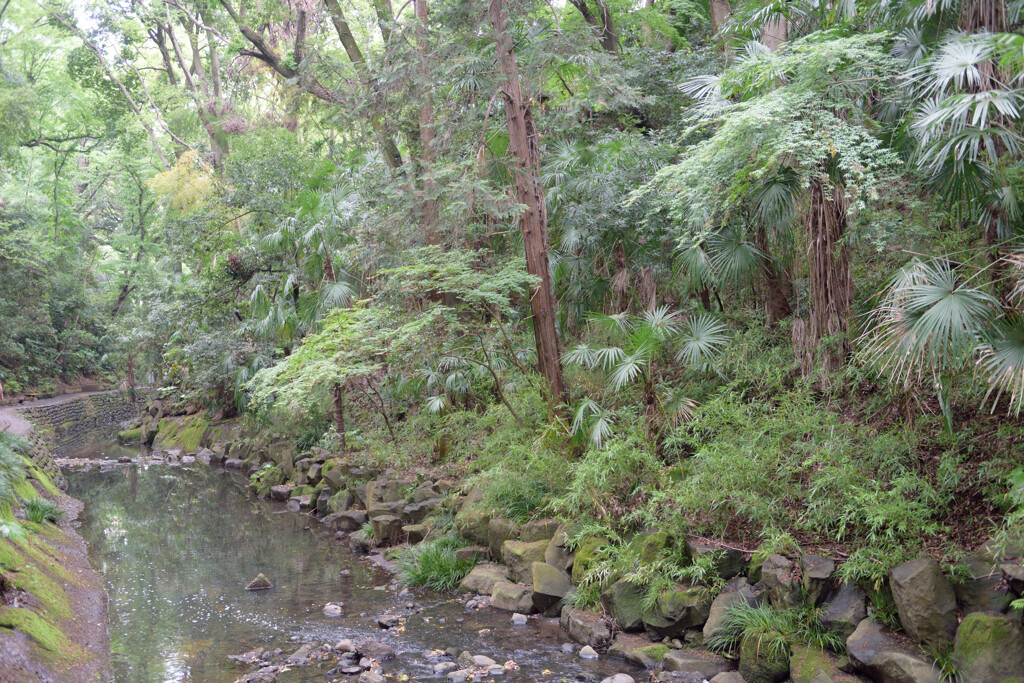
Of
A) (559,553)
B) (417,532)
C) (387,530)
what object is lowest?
(387,530)

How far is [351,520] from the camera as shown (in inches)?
471

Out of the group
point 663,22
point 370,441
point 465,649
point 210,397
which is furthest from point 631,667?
point 210,397

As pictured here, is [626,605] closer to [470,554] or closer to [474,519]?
[470,554]

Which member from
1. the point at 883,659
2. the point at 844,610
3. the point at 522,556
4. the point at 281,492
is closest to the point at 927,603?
the point at 883,659

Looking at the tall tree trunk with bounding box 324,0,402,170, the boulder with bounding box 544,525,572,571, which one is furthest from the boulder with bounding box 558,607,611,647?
the tall tree trunk with bounding box 324,0,402,170

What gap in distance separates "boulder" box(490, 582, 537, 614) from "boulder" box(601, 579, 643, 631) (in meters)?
1.16

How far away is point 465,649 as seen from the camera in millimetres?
7090

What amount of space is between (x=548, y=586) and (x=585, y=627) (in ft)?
2.62

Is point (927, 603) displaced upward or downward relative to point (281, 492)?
upward

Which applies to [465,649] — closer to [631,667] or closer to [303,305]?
[631,667]

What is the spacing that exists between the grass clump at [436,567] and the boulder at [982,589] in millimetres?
5534

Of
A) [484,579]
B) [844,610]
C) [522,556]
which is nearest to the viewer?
[844,610]

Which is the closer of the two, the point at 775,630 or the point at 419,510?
the point at 775,630

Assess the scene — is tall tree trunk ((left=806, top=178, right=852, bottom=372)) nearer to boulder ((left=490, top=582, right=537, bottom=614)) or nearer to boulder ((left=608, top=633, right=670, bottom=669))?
boulder ((left=608, top=633, right=670, bottom=669))
